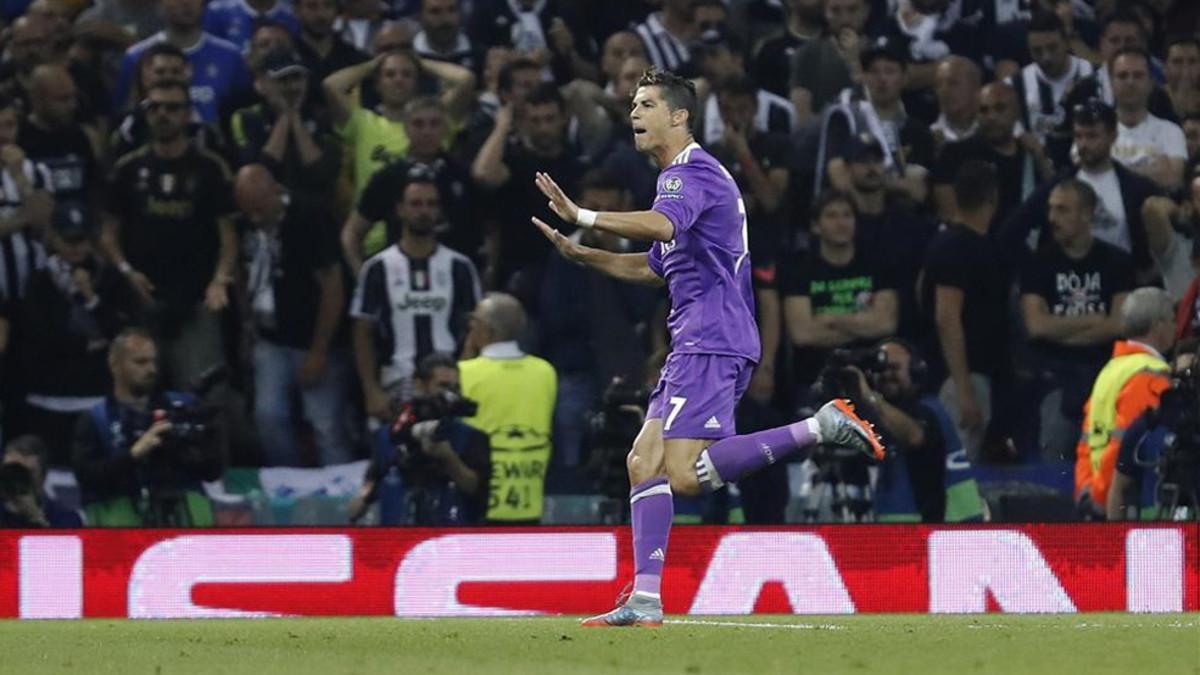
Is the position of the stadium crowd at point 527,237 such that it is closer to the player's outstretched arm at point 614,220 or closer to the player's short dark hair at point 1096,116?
the player's short dark hair at point 1096,116

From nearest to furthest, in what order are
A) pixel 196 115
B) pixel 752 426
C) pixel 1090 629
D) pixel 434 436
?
pixel 1090 629 → pixel 434 436 → pixel 752 426 → pixel 196 115

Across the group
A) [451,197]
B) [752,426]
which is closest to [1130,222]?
→ [752,426]

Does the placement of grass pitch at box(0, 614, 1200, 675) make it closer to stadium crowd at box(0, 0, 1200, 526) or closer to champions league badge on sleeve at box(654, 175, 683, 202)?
champions league badge on sleeve at box(654, 175, 683, 202)

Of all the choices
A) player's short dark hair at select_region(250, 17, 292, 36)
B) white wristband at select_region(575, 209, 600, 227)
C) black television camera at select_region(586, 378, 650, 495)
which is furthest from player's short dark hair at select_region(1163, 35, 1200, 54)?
Result: white wristband at select_region(575, 209, 600, 227)

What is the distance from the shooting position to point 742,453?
27.8 ft

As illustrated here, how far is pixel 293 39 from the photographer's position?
13.9 metres

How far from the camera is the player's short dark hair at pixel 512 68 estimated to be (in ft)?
44.0

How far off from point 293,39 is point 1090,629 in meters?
7.14

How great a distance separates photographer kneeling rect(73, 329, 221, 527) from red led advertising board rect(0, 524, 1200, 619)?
0.94 m

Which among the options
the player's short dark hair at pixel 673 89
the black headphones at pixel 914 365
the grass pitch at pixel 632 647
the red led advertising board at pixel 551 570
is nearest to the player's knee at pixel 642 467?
the grass pitch at pixel 632 647

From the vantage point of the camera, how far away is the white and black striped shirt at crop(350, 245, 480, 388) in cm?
1282

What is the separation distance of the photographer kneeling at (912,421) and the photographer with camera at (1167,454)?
937 mm

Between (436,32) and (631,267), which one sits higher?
(436,32)

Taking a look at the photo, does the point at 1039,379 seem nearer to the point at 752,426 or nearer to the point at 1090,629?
the point at 752,426
